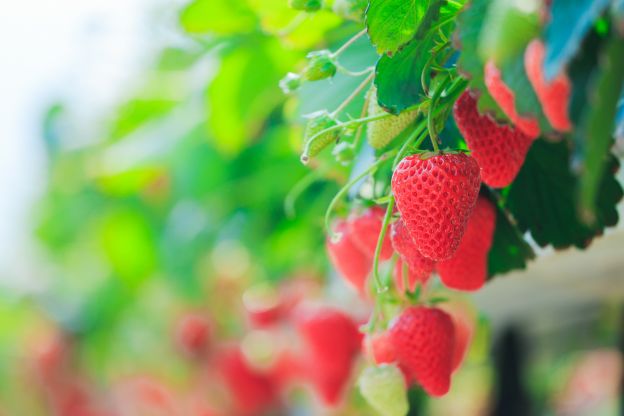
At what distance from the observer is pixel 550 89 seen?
47 centimetres

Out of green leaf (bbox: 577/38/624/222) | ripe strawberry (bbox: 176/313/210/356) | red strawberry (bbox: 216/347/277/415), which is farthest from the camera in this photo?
ripe strawberry (bbox: 176/313/210/356)

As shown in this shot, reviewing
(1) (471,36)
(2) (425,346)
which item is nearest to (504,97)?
(1) (471,36)

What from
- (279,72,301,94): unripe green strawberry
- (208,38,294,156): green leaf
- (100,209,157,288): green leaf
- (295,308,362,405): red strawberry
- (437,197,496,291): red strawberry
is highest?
(279,72,301,94): unripe green strawberry

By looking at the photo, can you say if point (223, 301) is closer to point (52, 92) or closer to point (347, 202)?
point (52, 92)

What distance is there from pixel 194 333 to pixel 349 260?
1425 mm

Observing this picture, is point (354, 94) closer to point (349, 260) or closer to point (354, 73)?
point (354, 73)

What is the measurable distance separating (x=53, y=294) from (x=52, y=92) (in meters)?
0.69

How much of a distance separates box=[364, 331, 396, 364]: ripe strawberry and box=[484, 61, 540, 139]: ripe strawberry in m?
0.27

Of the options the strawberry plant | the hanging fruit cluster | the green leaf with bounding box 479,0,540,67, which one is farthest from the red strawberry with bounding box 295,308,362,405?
the green leaf with bounding box 479,0,540,67

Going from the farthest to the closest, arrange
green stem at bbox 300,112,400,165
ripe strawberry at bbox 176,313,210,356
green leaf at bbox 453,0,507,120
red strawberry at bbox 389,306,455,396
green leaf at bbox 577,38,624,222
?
ripe strawberry at bbox 176,313,210,356
red strawberry at bbox 389,306,455,396
green stem at bbox 300,112,400,165
green leaf at bbox 453,0,507,120
green leaf at bbox 577,38,624,222

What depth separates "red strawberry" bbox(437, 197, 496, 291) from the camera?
0.72m

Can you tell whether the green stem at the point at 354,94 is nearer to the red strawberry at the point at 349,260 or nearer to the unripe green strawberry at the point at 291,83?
the unripe green strawberry at the point at 291,83

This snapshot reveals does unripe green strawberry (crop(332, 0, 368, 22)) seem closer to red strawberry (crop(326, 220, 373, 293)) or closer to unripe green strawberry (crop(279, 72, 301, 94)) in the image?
unripe green strawberry (crop(279, 72, 301, 94))

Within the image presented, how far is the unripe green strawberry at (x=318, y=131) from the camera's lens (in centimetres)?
64
